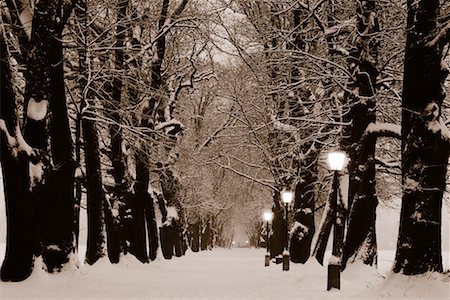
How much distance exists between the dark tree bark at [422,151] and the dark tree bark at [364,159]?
343 centimetres

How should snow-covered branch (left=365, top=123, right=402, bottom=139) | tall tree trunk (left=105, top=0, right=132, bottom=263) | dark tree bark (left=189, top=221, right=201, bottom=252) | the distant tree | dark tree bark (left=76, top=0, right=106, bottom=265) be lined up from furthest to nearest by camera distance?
dark tree bark (left=189, top=221, right=201, bottom=252), tall tree trunk (left=105, top=0, right=132, bottom=263), dark tree bark (left=76, top=0, right=106, bottom=265), snow-covered branch (left=365, top=123, right=402, bottom=139), the distant tree

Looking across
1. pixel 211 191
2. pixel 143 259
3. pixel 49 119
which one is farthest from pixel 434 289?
pixel 211 191

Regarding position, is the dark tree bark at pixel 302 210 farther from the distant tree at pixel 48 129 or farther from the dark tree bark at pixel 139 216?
the distant tree at pixel 48 129

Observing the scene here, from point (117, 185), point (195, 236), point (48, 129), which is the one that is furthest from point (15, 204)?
point (195, 236)

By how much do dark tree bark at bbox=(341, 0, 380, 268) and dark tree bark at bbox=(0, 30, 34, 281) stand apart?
8.32 metres

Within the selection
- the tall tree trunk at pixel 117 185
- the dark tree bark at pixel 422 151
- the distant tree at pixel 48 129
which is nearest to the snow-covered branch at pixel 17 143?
the distant tree at pixel 48 129

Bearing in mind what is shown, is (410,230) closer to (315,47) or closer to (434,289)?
(434,289)

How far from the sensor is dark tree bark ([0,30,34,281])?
12766 millimetres

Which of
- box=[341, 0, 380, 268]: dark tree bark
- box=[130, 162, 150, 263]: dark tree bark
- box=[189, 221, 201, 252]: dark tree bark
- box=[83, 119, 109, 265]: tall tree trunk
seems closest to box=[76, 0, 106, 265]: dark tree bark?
box=[83, 119, 109, 265]: tall tree trunk

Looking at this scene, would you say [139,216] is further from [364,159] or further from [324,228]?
[364,159]

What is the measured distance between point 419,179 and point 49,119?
28.4 ft

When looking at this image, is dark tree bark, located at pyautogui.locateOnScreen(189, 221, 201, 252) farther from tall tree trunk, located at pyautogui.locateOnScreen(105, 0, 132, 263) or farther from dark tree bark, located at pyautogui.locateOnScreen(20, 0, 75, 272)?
dark tree bark, located at pyautogui.locateOnScreen(20, 0, 75, 272)

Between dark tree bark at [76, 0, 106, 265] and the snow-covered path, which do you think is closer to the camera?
the snow-covered path

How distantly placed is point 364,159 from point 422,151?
4522mm
